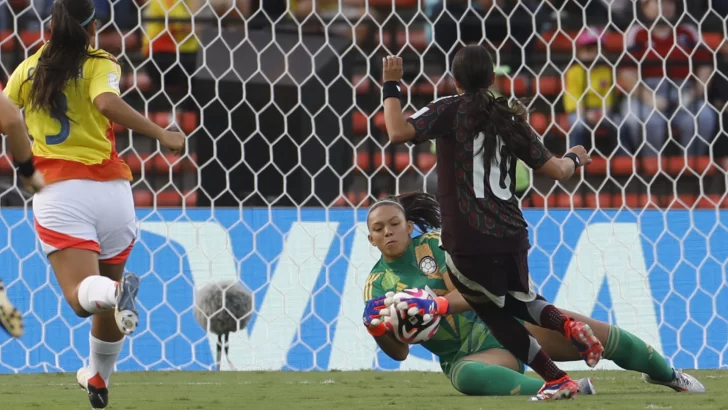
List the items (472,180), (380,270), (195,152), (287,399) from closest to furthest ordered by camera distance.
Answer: (472,180) → (287,399) → (380,270) → (195,152)

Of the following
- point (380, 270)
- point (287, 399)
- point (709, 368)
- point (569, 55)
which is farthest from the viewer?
point (569, 55)

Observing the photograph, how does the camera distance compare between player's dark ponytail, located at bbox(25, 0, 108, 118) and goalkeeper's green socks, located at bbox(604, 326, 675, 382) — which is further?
goalkeeper's green socks, located at bbox(604, 326, 675, 382)

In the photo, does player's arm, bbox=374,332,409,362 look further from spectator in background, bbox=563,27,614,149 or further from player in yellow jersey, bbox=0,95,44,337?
spectator in background, bbox=563,27,614,149

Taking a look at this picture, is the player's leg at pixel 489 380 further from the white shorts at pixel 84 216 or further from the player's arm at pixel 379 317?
the white shorts at pixel 84 216

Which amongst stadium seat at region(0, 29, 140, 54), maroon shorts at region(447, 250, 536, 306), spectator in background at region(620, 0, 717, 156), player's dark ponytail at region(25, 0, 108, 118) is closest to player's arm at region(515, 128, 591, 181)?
maroon shorts at region(447, 250, 536, 306)

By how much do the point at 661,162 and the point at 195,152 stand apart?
256 cm

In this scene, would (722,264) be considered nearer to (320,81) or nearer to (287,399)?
(320,81)

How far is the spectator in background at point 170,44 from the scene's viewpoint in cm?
632

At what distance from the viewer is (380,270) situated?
459 centimetres

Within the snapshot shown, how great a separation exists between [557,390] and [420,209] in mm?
1343

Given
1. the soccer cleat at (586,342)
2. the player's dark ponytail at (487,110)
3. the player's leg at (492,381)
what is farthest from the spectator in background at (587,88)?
the soccer cleat at (586,342)

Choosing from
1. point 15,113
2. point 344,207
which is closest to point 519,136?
point 15,113

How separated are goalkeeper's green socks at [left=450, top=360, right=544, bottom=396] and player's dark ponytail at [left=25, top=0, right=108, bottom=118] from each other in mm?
1663

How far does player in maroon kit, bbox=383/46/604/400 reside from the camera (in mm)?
3738
